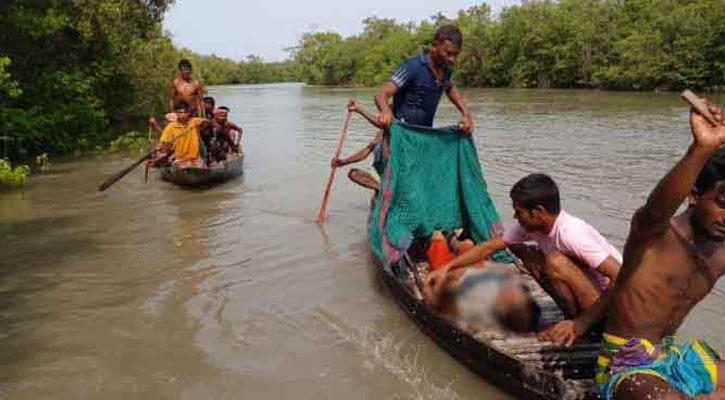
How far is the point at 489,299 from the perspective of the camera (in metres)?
3.94

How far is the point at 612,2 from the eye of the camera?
1654 inches

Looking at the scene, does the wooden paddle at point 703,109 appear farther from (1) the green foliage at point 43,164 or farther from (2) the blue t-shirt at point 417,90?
(1) the green foliage at point 43,164

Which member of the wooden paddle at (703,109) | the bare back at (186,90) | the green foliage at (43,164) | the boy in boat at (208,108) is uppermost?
the wooden paddle at (703,109)

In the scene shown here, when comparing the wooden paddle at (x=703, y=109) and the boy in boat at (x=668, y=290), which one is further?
the boy in boat at (x=668, y=290)

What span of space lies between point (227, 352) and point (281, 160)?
9188 mm

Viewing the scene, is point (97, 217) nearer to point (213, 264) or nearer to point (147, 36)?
point (213, 264)

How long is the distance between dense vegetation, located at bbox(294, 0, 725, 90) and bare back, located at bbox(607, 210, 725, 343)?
3205 cm

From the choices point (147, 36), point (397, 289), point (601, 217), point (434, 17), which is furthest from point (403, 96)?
point (434, 17)

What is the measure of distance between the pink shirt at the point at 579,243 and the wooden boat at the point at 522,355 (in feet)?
1.33

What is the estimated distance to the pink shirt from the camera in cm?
335

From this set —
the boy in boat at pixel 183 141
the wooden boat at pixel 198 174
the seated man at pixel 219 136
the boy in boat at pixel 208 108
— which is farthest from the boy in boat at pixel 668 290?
the boy in boat at pixel 208 108

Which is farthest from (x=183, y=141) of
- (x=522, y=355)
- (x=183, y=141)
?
(x=522, y=355)

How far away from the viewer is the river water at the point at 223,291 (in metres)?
4.15

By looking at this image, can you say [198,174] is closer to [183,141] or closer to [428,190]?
[183,141]
